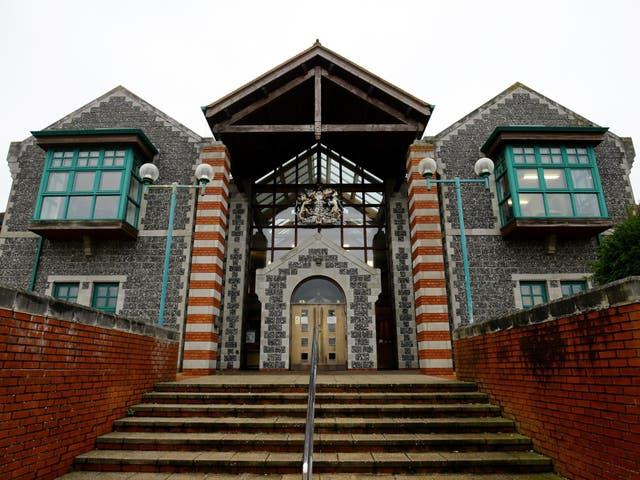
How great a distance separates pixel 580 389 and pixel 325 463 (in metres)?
2.97

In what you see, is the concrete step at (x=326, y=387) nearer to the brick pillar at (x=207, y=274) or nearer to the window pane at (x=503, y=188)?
the brick pillar at (x=207, y=274)

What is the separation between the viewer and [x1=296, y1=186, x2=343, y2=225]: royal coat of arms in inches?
573

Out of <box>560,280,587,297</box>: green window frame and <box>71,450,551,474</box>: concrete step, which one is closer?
<box>71,450,551,474</box>: concrete step

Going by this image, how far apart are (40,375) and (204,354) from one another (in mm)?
6076

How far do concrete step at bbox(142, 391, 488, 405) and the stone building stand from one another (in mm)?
3782

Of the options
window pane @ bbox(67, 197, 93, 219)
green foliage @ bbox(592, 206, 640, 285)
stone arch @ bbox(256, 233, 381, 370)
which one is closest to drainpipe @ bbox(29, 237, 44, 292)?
window pane @ bbox(67, 197, 93, 219)

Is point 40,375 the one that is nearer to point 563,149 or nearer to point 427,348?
point 427,348

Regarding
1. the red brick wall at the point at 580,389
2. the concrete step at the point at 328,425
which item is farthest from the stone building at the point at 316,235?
the red brick wall at the point at 580,389

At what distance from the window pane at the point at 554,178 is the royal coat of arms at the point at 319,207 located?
7033 mm

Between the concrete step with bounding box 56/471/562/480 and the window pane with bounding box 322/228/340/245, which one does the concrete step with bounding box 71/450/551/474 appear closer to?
the concrete step with bounding box 56/471/562/480

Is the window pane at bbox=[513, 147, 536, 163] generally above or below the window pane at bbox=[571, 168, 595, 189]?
above

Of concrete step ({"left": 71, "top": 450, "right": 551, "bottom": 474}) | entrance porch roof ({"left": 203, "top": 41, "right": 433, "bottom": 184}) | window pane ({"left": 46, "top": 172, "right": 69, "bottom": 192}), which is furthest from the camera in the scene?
window pane ({"left": 46, "top": 172, "right": 69, "bottom": 192})

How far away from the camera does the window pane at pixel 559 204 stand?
11.2 m

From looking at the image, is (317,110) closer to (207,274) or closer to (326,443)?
(207,274)
